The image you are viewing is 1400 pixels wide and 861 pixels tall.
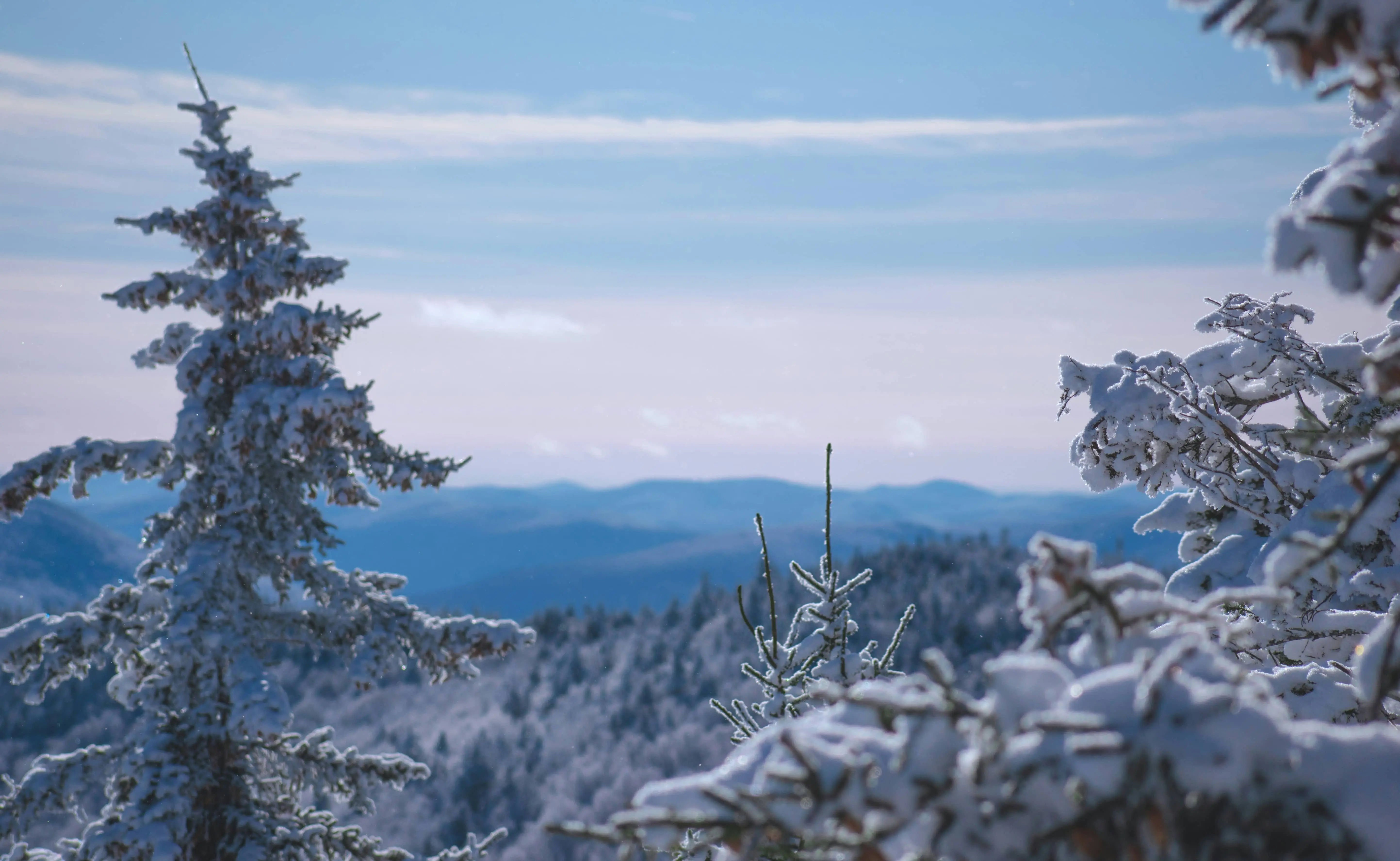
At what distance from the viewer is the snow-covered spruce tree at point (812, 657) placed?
4.56 metres

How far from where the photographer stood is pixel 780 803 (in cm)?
177

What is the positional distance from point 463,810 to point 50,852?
1816 inches

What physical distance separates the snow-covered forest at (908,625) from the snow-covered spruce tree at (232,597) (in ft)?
0.12

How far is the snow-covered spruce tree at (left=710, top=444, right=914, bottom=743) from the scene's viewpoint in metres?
4.56

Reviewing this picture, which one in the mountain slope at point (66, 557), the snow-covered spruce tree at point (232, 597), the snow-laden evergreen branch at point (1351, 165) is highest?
the snow-laden evergreen branch at point (1351, 165)

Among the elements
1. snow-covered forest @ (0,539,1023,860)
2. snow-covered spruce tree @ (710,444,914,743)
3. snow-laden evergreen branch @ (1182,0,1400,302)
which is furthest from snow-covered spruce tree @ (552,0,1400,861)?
snow-covered forest @ (0,539,1023,860)

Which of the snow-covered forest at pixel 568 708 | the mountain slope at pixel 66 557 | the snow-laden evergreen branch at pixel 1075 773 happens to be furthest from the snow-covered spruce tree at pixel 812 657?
the mountain slope at pixel 66 557

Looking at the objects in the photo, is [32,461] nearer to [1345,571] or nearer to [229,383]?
[229,383]

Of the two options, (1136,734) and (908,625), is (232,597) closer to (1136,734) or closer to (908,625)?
(908,625)

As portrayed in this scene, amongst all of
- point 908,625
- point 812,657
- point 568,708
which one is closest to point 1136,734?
point 812,657

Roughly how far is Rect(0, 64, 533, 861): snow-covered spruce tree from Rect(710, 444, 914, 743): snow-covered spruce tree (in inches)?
218

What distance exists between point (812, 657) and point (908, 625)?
528 centimetres

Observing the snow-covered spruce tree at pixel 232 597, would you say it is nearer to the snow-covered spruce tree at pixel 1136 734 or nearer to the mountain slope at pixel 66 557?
the snow-covered spruce tree at pixel 1136 734

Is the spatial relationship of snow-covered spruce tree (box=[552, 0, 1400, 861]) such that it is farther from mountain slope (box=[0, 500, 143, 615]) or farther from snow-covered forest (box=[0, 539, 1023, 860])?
mountain slope (box=[0, 500, 143, 615])
